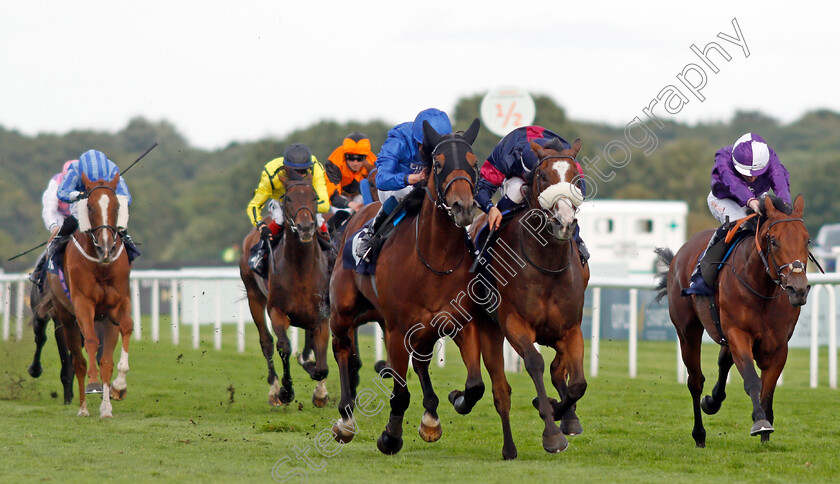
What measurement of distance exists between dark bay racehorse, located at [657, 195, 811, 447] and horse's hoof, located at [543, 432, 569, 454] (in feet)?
3.71

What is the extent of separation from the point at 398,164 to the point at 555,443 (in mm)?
2021

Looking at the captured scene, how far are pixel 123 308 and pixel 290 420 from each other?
1.78m

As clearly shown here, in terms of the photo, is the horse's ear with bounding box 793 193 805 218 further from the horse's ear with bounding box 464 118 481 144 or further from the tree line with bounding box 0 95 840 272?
the tree line with bounding box 0 95 840 272

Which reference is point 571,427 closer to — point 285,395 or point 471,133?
point 471,133

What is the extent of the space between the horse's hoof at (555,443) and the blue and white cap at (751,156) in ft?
7.89

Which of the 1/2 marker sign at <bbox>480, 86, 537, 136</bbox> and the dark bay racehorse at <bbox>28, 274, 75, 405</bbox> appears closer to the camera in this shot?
the dark bay racehorse at <bbox>28, 274, 75, 405</bbox>

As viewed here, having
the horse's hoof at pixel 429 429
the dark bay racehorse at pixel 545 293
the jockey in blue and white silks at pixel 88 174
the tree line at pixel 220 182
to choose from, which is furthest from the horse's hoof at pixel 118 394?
the tree line at pixel 220 182

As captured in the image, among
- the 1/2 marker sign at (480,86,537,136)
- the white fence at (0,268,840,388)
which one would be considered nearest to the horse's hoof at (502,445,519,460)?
the white fence at (0,268,840,388)

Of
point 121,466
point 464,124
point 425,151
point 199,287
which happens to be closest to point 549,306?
point 425,151

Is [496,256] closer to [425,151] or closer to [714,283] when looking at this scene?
[425,151]

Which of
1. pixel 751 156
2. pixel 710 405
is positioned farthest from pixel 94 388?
pixel 751 156

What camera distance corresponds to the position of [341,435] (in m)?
7.02

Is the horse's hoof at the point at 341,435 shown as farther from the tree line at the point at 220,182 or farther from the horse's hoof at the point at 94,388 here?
the tree line at the point at 220,182

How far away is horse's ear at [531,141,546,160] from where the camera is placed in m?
6.08
